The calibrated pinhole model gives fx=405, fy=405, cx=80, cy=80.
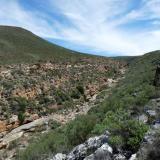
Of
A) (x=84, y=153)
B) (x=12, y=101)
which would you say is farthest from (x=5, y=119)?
(x=84, y=153)

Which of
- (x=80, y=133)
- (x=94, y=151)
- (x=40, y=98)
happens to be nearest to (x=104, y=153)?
(x=94, y=151)

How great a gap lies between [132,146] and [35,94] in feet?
88.1

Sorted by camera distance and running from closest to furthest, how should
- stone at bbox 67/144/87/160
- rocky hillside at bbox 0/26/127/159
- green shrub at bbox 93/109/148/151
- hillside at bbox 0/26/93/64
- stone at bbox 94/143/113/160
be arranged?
1. stone at bbox 94/143/113/160
2. green shrub at bbox 93/109/148/151
3. stone at bbox 67/144/87/160
4. rocky hillside at bbox 0/26/127/159
5. hillside at bbox 0/26/93/64

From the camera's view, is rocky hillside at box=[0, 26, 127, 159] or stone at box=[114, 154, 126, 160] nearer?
stone at box=[114, 154, 126, 160]

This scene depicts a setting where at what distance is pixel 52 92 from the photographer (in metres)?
37.3

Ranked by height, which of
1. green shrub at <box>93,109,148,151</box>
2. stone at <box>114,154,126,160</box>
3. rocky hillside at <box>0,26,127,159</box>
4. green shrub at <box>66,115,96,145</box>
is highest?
green shrub at <box>93,109,148,151</box>

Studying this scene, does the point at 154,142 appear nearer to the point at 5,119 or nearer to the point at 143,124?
the point at 143,124

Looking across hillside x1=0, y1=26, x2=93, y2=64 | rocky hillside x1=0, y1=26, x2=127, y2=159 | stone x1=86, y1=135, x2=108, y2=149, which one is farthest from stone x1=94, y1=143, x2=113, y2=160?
hillside x1=0, y1=26, x2=93, y2=64

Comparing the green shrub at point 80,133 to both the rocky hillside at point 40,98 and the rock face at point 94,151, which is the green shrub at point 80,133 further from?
the rocky hillside at point 40,98

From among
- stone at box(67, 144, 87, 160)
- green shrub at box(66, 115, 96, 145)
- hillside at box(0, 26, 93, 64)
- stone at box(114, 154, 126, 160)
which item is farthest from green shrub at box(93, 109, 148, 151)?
hillside at box(0, 26, 93, 64)

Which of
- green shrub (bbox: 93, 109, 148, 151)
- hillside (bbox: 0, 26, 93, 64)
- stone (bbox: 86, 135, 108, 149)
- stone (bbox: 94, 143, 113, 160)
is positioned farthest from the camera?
hillside (bbox: 0, 26, 93, 64)

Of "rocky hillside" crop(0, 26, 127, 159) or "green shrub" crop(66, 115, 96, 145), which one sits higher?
"green shrub" crop(66, 115, 96, 145)

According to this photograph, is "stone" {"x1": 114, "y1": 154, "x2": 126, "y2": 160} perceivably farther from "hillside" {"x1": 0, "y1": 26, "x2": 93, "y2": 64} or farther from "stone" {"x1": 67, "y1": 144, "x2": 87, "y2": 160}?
"hillside" {"x1": 0, "y1": 26, "x2": 93, "y2": 64}

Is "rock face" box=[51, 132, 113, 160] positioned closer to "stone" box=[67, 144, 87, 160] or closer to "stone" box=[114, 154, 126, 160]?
"stone" box=[67, 144, 87, 160]
